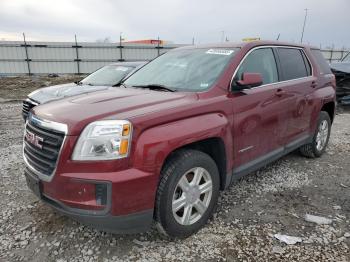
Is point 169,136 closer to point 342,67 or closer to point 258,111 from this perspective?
point 258,111

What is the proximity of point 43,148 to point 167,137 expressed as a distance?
1037 millimetres

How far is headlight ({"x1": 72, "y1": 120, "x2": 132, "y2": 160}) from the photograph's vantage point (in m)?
2.26

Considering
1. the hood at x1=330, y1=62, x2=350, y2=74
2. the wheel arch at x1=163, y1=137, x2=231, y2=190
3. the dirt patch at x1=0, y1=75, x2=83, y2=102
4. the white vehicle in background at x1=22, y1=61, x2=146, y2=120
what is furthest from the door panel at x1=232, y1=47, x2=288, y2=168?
Answer: the dirt patch at x1=0, y1=75, x2=83, y2=102

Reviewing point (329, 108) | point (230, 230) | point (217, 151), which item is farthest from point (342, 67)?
point (230, 230)

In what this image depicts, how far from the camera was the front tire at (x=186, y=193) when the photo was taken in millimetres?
2525

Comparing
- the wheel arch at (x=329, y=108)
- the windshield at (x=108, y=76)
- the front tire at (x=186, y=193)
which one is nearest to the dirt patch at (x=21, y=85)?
the windshield at (x=108, y=76)

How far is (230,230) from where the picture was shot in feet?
9.82

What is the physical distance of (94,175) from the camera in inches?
88.5

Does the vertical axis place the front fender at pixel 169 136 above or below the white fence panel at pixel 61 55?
above

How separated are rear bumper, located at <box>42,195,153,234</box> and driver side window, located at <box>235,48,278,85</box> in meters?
1.78

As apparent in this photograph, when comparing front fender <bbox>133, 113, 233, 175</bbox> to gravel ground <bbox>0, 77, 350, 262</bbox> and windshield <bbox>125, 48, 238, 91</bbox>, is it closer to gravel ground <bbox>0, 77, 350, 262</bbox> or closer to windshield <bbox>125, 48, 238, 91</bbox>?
windshield <bbox>125, 48, 238, 91</bbox>

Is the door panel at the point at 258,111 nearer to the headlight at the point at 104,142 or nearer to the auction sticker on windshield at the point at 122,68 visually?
the headlight at the point at 104,142

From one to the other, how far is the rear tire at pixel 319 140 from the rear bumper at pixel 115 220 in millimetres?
3401

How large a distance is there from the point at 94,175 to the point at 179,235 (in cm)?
103
